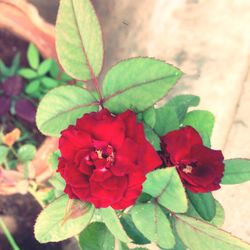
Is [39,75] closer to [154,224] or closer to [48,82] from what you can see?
[48,82]

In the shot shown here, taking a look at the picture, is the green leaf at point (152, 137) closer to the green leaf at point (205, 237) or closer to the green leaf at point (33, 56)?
the green leaf at point (205, 237)

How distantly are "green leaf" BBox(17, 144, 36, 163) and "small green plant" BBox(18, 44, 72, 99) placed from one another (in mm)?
162

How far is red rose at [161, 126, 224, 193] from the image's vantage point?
465 millimetres

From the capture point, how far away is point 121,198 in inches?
17.3

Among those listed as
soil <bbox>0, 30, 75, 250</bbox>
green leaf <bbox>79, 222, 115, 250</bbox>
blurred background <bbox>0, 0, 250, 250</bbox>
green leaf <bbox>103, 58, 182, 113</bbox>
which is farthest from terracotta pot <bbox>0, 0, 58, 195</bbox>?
green leaf <bbox>103, 58, 182, 113</bbox>

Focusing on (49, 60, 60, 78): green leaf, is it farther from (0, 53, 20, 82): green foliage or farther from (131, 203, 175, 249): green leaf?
(131, 203, 175, 249): green leaf

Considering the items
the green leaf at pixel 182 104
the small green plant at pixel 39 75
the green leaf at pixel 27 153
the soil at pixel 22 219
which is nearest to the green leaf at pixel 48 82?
the small green plant at pixel 39 75

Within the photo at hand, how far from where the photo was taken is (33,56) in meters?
1.08

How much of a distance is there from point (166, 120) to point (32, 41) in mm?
630

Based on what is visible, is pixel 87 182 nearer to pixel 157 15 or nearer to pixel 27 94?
pixel 27 94

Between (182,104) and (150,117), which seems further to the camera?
(182,104)

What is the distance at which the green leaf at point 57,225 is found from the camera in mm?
528

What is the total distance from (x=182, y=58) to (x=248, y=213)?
1.47ft

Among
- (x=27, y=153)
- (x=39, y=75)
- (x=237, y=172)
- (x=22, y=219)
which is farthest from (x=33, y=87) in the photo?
(x=237, y=172)
